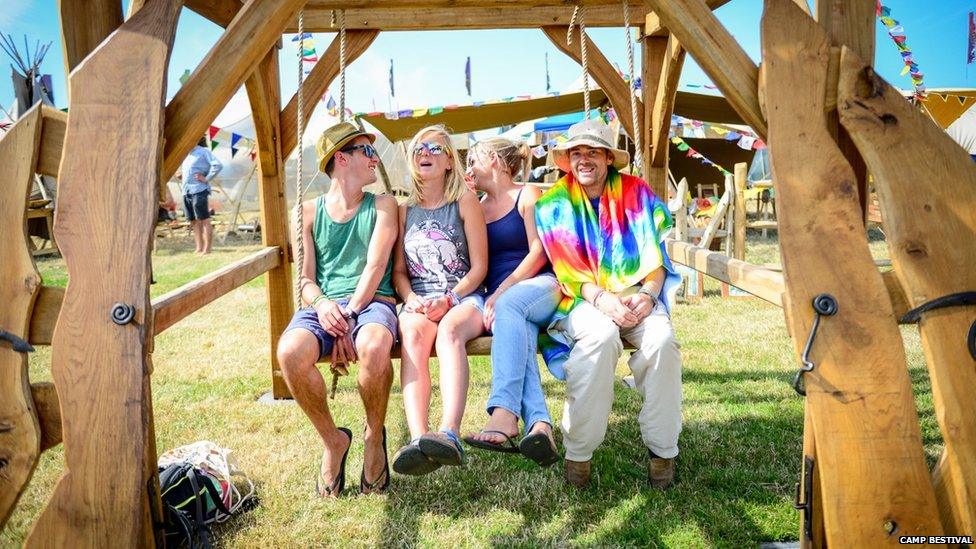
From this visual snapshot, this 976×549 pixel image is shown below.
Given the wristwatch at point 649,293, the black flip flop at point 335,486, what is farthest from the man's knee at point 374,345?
the wristwatch at point 649,293

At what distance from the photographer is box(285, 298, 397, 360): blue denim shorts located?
8.83 feet

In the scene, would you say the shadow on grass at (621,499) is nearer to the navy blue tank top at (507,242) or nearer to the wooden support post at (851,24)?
the navy blue tank top at (507,242)

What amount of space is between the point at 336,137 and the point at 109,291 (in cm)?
139

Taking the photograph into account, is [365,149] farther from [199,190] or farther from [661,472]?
[199,190]


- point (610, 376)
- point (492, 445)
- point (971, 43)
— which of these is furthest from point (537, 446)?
point (971, 43)

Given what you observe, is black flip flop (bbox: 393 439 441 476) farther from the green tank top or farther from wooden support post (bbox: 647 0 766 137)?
wooden support post (bbox: 647 0 766 137)

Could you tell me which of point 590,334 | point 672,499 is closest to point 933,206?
point 590,334

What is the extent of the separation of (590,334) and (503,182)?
99 centimetres

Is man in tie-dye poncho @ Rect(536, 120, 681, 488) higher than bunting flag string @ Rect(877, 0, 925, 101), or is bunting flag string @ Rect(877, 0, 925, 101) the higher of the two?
bunting flag string @ Rect(877, 0, 925, 101)

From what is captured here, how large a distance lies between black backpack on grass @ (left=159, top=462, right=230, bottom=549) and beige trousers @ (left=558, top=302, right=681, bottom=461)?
4.62 ft

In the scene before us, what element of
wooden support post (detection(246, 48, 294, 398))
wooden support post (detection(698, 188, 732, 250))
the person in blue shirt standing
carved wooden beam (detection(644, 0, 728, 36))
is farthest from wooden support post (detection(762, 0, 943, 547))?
the person in blue shirt standing

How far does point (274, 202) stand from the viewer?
12.8 ft

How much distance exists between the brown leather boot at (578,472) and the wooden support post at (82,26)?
89.6 inches

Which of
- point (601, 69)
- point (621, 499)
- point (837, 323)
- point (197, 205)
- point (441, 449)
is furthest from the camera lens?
point (197, 205)
